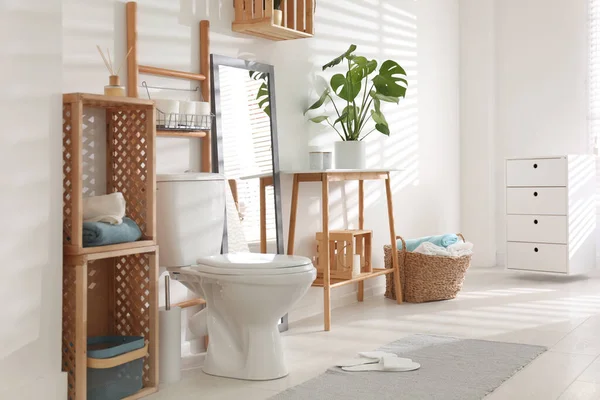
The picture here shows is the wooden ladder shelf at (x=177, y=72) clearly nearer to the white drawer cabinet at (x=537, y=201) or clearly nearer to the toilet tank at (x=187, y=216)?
the toilet tank at (x=187, y=216)

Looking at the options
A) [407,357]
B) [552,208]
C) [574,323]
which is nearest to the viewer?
[407,357]

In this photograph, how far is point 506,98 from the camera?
5.70m

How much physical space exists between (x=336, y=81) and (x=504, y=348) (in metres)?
1.68

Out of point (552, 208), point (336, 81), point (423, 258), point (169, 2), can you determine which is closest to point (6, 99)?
point (169, 2)

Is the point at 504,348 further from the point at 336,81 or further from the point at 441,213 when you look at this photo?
the point at 441,213

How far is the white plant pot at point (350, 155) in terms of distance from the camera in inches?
154

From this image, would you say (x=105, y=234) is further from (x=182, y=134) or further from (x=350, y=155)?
(x=350, y=155)

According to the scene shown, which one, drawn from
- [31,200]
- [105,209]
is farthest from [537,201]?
[31,200]

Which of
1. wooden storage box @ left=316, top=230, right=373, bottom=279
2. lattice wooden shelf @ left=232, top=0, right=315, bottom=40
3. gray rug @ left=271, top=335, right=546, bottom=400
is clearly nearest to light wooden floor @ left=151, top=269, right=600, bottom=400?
gray rug @ left=271, top=335, right=546, bottom=400

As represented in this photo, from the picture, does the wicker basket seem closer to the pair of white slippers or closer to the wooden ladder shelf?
the pair of white slippers

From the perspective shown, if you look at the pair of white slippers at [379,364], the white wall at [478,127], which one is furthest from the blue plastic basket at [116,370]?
the white wall at [478,127]

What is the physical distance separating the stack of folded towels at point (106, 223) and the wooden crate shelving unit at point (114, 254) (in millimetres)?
29

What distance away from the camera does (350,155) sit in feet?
12.9

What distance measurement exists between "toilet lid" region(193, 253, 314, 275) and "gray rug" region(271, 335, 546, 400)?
0.41m
